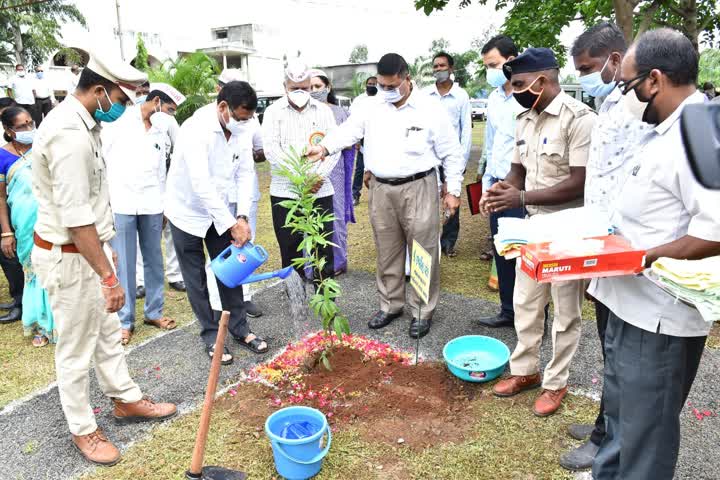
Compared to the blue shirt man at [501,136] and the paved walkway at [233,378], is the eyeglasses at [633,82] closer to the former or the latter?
the paved walkway at [233,378]

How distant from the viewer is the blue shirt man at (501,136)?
441 cm

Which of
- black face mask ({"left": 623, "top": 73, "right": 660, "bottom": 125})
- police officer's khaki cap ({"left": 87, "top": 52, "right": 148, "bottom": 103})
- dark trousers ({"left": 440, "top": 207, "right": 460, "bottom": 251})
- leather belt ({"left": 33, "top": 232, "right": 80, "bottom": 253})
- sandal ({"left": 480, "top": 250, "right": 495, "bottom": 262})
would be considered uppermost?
police officer's khaki cap ({"left": 87, "top": 52, "right": 148, "bottom": 103})

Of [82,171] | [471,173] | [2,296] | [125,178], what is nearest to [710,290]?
[82,171]

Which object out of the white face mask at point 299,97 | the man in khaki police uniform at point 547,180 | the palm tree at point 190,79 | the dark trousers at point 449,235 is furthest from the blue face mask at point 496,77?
the palm tree at point 190,79

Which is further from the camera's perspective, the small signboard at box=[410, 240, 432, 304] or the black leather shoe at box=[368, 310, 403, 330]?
the black leather shoe at box=[368, 310, 403, 330]

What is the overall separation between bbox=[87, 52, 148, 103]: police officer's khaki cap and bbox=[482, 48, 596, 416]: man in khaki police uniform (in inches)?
85.5

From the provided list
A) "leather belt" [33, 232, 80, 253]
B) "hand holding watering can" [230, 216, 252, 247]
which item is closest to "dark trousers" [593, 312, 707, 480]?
"hand holding watering can" [230, 216, 252, 247]

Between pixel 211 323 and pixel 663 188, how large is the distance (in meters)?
3.37

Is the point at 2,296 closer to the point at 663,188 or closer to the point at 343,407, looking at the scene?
the point at 343,407

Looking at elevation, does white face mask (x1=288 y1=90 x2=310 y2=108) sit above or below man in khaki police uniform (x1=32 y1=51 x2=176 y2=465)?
above

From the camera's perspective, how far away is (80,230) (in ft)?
8.61

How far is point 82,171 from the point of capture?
2.59 metres

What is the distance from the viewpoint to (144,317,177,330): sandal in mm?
4641

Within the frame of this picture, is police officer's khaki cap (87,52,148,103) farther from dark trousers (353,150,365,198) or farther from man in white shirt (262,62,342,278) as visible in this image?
dark trousers (353,150,365,198)
